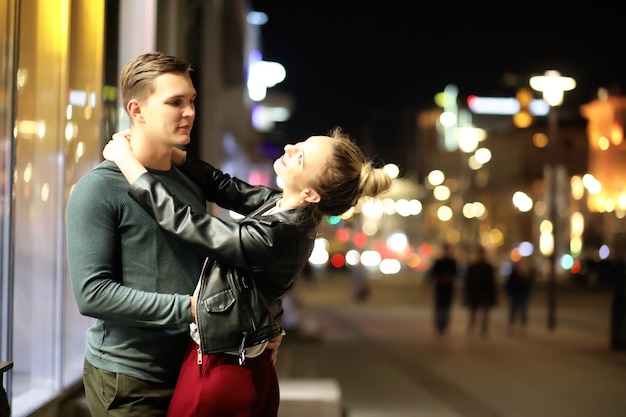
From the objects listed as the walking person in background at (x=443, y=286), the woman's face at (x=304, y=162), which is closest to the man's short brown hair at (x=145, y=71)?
the woman's face at (x=304, y=162)

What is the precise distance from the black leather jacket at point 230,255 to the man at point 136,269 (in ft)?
0.28

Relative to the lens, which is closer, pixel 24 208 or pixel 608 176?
pixel 24 208

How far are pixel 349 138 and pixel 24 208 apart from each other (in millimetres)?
3502

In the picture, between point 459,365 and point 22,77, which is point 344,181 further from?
point 459,365

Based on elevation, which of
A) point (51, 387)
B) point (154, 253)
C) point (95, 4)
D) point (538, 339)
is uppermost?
point (95, 4)

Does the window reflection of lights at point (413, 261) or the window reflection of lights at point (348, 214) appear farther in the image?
the window reflection of lights at point (413, 261)

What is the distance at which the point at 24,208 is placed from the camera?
20.0 feet

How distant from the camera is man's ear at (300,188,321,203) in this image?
9.73ft

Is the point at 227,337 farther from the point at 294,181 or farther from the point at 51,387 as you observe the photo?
the point at 51,387

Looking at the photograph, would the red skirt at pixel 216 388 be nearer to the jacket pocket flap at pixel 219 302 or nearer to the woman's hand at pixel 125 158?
the jacket pocket flap at pixel 219 302

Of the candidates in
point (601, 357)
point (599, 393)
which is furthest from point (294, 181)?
point (601, 357)

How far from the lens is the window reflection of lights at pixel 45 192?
6402mm

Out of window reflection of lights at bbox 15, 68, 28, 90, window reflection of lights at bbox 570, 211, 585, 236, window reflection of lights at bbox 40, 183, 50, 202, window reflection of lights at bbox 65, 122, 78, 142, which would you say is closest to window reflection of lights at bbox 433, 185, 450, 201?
window reflection of lights at bbox 570, 211, 585, 236

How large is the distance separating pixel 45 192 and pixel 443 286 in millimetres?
14915
